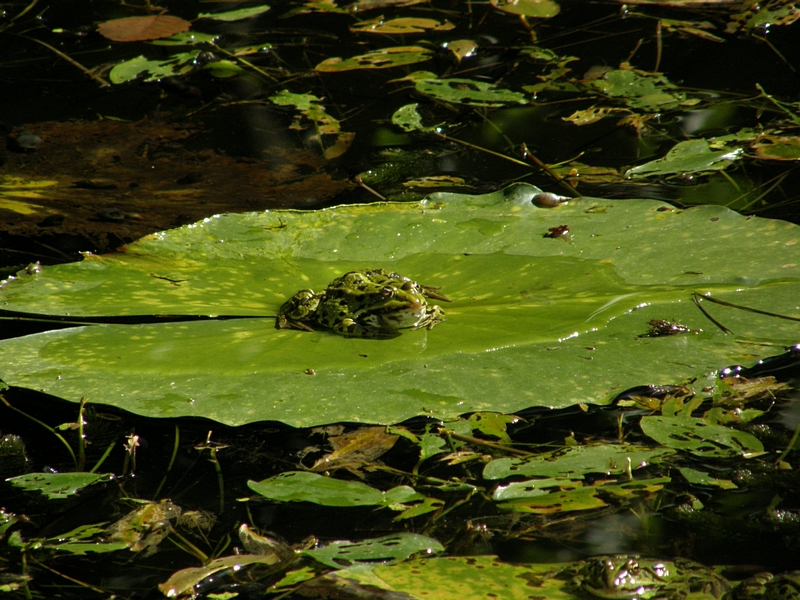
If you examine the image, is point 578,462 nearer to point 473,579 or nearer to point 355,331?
point 473,579

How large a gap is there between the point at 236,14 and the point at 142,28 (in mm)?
1064

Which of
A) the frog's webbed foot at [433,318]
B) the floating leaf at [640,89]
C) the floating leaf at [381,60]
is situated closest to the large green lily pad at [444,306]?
the frog's webbed foot at [433,318]

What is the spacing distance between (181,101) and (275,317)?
371 centimetres

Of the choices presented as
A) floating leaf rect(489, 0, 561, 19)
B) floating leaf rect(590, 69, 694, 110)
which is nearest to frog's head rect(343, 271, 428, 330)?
floating leaf rect(590, 69, 694, 110)

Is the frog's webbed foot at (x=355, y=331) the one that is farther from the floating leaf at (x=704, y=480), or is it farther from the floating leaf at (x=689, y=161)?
the floating leaf at (x=689, y=161)

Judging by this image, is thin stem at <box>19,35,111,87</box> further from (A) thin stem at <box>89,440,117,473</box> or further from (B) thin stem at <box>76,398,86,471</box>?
(A) thin stem at <box>89,440,117,473</box>

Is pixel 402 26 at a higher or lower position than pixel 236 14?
lower

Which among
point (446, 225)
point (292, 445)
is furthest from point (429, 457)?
point (446, 225)

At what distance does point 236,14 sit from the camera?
7938 millimetres

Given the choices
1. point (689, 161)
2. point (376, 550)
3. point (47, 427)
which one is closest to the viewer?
point (376, 550)

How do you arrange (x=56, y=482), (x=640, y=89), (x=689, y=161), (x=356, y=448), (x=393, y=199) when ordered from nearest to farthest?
(x=56, y=482), (x=356, y=448), (x=689, y=161), (x=393, y=199), (x=640, y=89)

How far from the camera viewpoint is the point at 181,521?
231cm

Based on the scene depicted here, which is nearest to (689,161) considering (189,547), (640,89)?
(640,89)

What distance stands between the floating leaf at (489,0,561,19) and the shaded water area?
→ 0.10 ft
